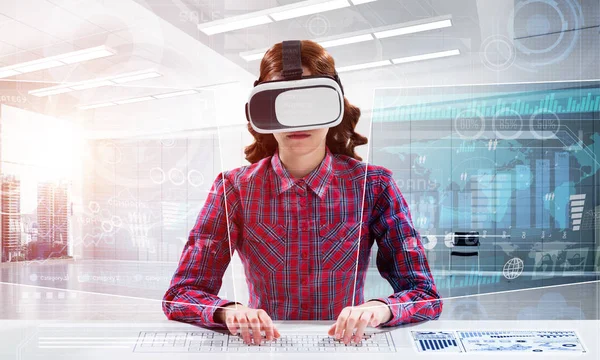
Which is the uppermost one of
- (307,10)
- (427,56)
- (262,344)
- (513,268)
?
(307,10)

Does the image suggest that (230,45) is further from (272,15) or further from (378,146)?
(378,146)

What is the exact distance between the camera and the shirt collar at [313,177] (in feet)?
3.24

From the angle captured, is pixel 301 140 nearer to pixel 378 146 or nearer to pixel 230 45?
pixel 378 146

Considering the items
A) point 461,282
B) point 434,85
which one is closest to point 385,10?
point 434,85

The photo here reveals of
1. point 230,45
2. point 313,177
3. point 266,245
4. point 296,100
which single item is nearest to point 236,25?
point 230,45

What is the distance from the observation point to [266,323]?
942 mm

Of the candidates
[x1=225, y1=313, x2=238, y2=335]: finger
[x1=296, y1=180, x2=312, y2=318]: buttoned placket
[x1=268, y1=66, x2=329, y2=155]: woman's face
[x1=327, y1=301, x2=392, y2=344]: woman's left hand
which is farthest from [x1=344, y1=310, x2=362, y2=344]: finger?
[x1=268, y1=66, x2=329, y2=155]: woman's face

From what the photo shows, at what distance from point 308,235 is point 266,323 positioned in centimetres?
19

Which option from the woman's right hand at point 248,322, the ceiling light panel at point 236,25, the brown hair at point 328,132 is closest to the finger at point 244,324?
the woman's right hand at point 248,322

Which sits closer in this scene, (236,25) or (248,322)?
(248,322)

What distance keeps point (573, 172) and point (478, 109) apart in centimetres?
25

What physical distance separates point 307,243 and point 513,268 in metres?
0.45

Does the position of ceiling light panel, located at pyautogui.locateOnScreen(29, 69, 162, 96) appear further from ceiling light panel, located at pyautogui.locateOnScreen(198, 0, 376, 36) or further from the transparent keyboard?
the transparent keyboard

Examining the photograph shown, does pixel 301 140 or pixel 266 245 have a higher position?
pixel 301 140
